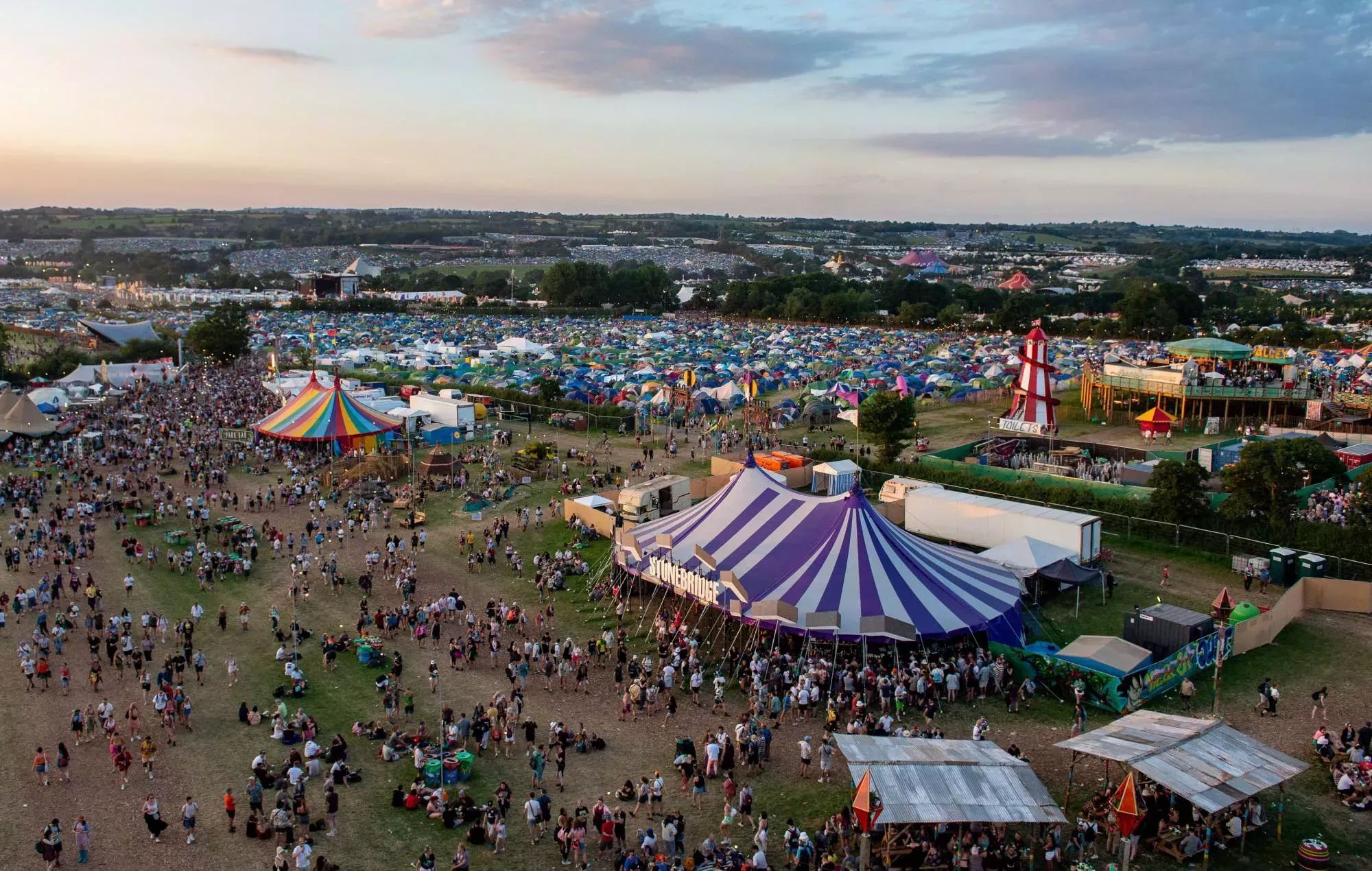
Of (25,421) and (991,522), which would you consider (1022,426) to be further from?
(25,421)

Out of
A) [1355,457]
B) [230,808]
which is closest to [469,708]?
[230,808]

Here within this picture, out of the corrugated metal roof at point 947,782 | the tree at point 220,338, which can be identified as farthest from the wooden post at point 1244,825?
the tree at point 220,338

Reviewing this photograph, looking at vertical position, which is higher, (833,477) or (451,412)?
(451,412)

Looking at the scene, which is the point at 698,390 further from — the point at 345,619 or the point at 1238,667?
the point at 1238,667

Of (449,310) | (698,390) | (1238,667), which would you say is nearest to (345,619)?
(1238,667)

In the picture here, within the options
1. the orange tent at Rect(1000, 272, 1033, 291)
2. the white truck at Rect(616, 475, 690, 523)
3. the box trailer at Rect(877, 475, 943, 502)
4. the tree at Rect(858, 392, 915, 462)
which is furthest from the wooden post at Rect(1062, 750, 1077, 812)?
the orange tent at Rect(1000, 272, 1033, 291)

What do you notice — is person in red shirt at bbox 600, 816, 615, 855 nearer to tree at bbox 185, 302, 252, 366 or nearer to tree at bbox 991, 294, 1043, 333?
tree at bbox 185, 302, 252, 366
